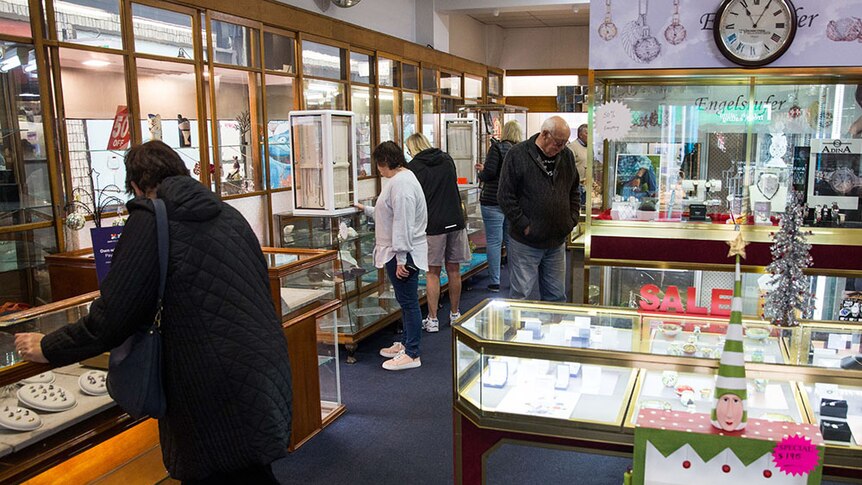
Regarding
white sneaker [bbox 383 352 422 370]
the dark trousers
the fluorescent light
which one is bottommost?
white sneaker [bbox 383 352 422 370]

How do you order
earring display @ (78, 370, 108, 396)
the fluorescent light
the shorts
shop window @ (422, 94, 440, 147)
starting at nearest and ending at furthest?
earring display @ (78, 370, 108, 396)
the fluorescent light
the shorts
shop window @ (422, 94, 440, 147)

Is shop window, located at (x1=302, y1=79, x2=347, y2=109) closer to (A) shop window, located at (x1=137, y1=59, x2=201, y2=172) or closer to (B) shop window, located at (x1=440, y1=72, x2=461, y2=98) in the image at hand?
(A) shop window, located at (x1=137, y1=59, x2=201, y2=172)

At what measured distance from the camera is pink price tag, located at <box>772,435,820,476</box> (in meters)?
1.78

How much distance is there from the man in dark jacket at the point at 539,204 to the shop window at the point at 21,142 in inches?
108

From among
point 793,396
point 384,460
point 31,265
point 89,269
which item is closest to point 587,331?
point 793,396

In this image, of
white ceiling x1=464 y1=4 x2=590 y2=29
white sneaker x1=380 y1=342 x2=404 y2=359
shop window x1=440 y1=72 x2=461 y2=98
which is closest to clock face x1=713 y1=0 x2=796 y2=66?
white sneaker x1=380 y1=342 x2=404 y2=359

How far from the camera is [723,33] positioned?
4309 millimetres

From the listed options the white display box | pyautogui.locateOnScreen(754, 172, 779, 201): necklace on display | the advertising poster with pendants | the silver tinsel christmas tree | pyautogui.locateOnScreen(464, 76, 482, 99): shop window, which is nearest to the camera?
the silver tinsel christmas tree

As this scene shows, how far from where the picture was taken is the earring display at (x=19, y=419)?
2.21m

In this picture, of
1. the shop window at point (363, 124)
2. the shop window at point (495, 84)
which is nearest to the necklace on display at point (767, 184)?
the shop window at point (363, 124)

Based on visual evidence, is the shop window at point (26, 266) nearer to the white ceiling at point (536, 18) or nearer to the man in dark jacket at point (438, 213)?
the man in dark jacket at point (438, 213)

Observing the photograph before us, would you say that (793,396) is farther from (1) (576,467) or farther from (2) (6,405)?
(2) (6,405)


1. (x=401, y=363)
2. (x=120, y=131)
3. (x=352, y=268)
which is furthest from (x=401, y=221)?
(x=120, y=131)

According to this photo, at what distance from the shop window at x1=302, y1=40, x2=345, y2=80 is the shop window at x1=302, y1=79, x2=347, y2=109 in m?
0.07
